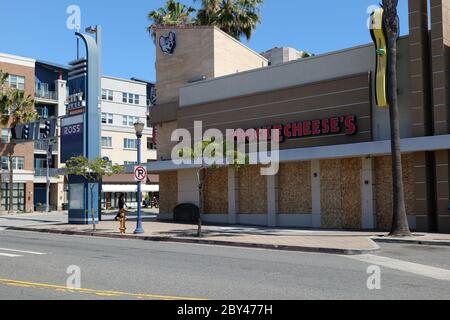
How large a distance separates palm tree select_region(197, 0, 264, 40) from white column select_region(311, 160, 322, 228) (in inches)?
713

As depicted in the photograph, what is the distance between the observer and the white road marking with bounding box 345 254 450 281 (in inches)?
448

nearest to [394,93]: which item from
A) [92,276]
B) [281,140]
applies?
[281,140]

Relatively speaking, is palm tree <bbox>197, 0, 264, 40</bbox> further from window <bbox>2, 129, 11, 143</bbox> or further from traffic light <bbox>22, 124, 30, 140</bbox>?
window <bbox>2, 129, 11, 143</bbox>

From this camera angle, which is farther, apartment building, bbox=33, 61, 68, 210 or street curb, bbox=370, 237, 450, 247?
apartment building, bbox=33, 61, 68, 210

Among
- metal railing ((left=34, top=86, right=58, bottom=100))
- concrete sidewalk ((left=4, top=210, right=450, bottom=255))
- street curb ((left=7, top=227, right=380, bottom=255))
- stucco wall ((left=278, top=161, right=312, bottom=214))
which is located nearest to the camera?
street curb ((left=7, top=227, right=380, bottom=255))

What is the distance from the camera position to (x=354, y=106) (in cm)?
2388

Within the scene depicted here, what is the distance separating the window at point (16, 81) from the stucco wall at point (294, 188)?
4027 cm

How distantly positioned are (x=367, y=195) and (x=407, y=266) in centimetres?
1070

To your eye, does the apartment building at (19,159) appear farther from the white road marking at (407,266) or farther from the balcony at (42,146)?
the white road marking at (407,266)

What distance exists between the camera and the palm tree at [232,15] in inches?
1565

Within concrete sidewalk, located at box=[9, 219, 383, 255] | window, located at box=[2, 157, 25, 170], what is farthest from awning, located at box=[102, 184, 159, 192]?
concrete sidewalk, located at box=[9, 219, 383, 255]

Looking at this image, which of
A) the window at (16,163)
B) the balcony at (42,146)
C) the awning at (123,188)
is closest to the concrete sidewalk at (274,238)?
the awning at (123,188)


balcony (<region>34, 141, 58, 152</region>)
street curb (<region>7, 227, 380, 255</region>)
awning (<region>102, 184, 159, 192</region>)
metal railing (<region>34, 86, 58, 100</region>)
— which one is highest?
metal railing (<region>34, 86, 58, 100</region>)
